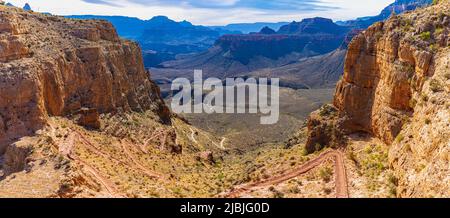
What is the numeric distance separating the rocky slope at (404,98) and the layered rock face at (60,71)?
23.0 meters

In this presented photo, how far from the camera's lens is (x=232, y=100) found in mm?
132000

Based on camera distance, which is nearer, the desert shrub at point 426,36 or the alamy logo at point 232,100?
the desert shrub at point 426,36

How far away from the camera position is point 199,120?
93625 mm

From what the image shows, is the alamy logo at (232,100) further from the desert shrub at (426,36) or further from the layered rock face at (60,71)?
the desert shrub at (426,36)

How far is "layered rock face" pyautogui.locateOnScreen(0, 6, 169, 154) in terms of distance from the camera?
2923 centimetres

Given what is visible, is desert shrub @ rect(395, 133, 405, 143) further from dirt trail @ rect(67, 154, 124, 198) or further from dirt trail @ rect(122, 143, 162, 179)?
dirt trail @ rect(122, 143, 162, 179)

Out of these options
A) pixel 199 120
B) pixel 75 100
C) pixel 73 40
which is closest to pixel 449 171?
pixel 75 100

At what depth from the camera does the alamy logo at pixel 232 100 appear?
11050 centimetres

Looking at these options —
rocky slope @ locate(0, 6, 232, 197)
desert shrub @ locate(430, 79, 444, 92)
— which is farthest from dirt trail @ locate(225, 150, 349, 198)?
desert shrub @ locate(430, 79, 444, 92)

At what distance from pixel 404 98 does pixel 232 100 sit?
108m

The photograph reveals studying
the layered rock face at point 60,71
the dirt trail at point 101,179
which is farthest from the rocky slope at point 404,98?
the layered rock face at point 60,71

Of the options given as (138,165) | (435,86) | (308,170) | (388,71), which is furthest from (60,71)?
(435,86)
